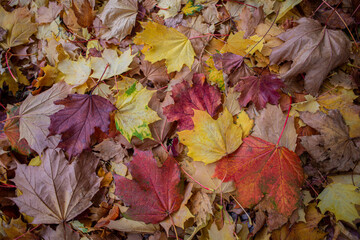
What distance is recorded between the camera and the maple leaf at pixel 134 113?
51.8 inches

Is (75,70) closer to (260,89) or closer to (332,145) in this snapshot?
(260,89)

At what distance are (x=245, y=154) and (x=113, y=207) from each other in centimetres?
84

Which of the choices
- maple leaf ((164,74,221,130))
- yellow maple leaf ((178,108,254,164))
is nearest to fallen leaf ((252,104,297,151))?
yellow maple leaf ((178,108,254,164))

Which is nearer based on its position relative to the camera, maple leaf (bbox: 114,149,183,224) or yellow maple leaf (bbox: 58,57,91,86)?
maple leaf (bbox: 114,149,183,224)

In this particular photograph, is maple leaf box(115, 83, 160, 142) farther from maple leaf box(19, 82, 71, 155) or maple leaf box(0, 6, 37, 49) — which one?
maple leaf box(0, 6, 37, 49)

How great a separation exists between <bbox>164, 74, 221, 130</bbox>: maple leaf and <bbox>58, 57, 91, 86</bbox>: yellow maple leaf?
0.64m

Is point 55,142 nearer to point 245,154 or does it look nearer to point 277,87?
point 245,154

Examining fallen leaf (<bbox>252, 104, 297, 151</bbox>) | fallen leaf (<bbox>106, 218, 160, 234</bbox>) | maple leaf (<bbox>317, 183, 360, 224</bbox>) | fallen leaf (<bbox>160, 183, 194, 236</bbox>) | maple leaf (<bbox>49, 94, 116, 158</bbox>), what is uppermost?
fallen leaf (<bbox>252, 104, 297, 151</bbox>)

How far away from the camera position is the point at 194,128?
1.24m

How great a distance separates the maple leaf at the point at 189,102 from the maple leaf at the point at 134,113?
120 mm

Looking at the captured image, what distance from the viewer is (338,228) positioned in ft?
3.83

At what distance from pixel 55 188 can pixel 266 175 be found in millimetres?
1212

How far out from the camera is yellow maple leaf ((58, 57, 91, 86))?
1535 millimetres

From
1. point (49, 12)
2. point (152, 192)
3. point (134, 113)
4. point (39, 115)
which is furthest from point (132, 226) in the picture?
point (49, 12)
